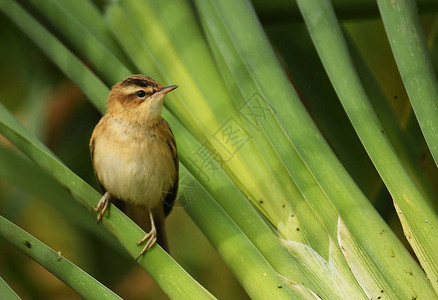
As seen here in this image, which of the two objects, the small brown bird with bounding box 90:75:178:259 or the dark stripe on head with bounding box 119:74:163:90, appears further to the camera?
the small brown bird with bounding box 90:75:178:259

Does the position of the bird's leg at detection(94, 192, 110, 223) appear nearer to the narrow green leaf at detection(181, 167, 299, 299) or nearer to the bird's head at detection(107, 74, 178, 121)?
the narrow green leaf at detection(181, 167, 299, 299)

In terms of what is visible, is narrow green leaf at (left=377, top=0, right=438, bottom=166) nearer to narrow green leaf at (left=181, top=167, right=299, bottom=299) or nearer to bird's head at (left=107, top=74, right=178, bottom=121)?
narrow green leaf at (left=181, top=167, right=299, bottom=299)

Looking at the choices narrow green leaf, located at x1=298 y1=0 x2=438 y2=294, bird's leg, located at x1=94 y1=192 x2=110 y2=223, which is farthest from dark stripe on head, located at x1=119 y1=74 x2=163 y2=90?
narrow green leaf, located at x1=298 y1=0 x2=438 y2=294

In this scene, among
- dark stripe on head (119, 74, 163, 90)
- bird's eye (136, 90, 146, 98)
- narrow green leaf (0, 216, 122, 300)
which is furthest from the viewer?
bird's eye (136, 90, 146, 98)

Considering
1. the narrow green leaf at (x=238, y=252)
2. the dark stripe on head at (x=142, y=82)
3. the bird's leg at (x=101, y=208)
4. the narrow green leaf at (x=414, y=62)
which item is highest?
the narrow green leaf at (x=414, y=62)

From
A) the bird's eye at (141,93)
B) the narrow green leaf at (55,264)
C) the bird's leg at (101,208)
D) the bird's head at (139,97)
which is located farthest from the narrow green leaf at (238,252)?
the bird's eye at (141,93)

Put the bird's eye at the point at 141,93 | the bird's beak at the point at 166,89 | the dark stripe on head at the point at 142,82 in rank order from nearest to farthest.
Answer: the bird's beak at the point at 166,89
the dark stripe on head at the point at 142,82
the bird's eye at the point at 141,93

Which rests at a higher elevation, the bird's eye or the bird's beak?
the bird's eye

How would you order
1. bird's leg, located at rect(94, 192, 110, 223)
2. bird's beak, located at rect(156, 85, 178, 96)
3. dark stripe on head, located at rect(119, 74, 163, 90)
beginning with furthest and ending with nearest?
1. dark stripe on head, located at rect(119, 74, 163, 90)
2. bird's beak, located at rect(156, 85, 178, 96)
3. bird's leg, located at rect(94, 192, 110, 223)

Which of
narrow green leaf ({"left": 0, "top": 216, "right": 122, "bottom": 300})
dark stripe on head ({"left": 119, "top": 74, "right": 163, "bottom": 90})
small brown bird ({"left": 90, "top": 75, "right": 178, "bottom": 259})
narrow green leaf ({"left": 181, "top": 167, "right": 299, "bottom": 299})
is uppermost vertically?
dark stripe on head ({"left": 119, "top": 74, "right": 163, "bottom": 90})

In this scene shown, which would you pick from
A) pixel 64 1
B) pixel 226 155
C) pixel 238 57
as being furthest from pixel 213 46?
pixel 64 1

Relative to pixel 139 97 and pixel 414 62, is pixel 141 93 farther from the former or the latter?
pixel 414 62

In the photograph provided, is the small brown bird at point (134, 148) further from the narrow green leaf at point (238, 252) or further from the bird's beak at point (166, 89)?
the narrow green leaf at point (238, 252)
